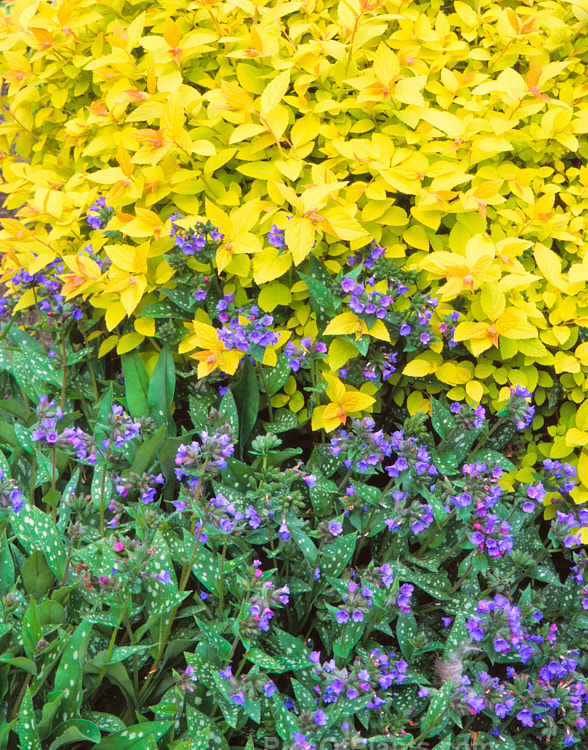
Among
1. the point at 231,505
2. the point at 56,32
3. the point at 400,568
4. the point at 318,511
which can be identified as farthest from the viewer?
the point at 56,32

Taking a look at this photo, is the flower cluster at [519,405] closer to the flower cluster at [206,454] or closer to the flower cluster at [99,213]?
the flower cluster at [206,454]

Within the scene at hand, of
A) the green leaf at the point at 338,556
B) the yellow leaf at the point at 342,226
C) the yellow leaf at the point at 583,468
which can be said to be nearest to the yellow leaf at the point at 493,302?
the yellow leaf at the point at 342,226

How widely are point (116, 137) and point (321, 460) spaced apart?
125 cm

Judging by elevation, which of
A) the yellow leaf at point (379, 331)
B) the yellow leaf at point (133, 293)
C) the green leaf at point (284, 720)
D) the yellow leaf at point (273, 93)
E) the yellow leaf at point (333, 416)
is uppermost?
the yellow leaf at point (273, 93)

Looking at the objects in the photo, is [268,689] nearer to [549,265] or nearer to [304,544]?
[304,544]

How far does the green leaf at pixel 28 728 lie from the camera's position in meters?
1.39

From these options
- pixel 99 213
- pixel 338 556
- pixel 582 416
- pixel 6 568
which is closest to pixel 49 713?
pixel 6 568

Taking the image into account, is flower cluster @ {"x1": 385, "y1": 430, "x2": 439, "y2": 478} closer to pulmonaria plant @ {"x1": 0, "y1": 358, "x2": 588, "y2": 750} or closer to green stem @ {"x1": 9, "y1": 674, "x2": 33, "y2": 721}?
pulmonaria plant @ {"x1": 0, "y1": 358, "x2": 588, "y2": 750}

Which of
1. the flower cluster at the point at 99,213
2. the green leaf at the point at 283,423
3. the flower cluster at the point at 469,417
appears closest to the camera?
the flower cluster at the point at 469,417

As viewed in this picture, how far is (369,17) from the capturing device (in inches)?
85.7

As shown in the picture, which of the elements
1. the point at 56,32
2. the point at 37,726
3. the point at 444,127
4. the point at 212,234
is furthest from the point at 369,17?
the point at 37,726

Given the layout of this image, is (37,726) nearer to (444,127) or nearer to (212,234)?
(212,234)

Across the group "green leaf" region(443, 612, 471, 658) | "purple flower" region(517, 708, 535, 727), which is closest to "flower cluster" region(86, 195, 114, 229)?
"green leaf" region(443, 612, 471, 658)

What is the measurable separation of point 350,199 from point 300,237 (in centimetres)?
29
